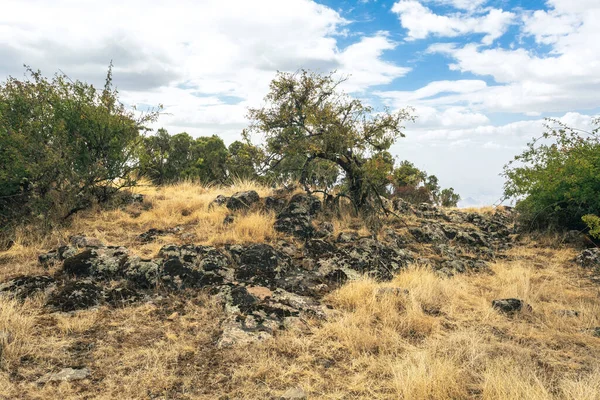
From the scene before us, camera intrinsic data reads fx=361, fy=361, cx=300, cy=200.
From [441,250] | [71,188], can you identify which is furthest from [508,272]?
[71,188]

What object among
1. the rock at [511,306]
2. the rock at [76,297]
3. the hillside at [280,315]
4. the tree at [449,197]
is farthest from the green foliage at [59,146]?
the tree at [449,197]

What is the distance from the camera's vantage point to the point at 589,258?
9.18 meters

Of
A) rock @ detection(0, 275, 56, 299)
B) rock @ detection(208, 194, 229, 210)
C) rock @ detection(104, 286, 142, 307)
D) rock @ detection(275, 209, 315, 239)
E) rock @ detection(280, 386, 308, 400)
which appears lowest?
rock @ detection(280, 386, 308, 400)

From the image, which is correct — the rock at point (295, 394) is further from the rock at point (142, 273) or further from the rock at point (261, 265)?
the rock at point (142, 273)

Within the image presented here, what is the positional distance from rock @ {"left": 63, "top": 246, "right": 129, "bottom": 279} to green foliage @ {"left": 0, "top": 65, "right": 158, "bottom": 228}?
8.93ft

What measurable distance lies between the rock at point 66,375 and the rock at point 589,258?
1080 cm

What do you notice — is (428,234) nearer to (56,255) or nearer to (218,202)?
(218,202)

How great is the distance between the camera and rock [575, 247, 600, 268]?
29.5ft

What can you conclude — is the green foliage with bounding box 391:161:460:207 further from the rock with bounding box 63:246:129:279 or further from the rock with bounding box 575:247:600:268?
the rock with bounding box 63:246:129:279

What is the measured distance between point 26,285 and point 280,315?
400 centimetres

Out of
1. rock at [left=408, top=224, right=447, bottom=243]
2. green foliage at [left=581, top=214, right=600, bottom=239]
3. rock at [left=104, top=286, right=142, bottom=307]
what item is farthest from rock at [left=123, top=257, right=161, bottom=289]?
green foliage at [left=581, top=214, right=600, bottom=239]

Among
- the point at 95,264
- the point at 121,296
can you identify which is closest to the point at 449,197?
the point at 95,264

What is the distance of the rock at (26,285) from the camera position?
17.8 ft

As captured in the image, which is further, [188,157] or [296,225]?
[188,157]
